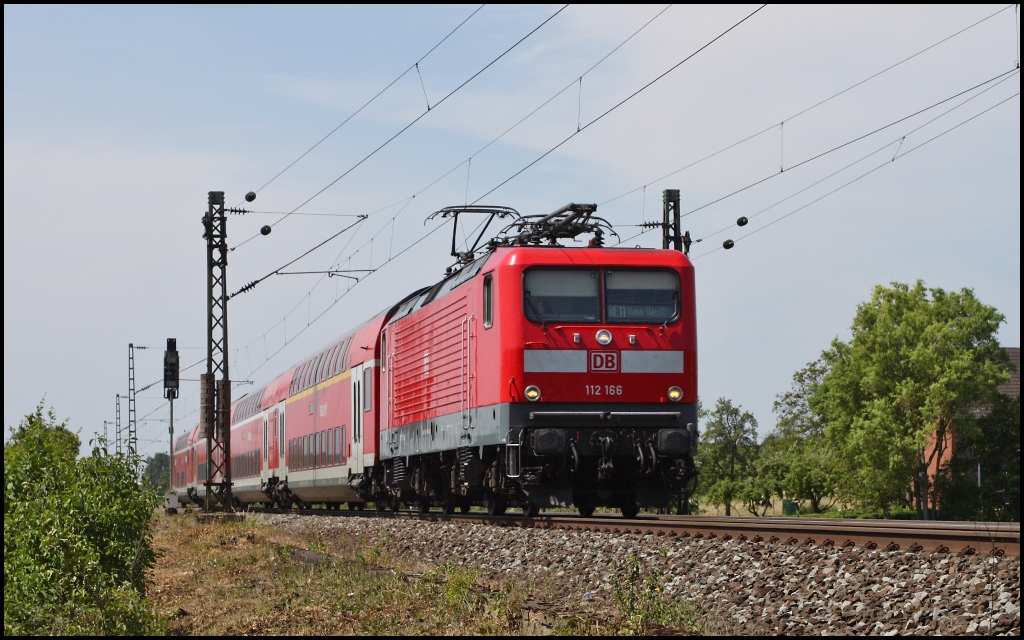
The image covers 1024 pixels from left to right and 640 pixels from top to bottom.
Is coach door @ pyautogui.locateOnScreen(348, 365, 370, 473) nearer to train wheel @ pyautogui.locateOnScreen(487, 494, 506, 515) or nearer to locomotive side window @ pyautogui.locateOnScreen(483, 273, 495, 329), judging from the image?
train wheel @ pyautogui.locateOnScreen(487, 494, 506, 515)

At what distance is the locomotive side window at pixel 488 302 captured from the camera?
54.4 ft

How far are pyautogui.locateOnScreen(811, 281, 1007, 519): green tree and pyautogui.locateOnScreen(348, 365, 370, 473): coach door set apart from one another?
1266 inches

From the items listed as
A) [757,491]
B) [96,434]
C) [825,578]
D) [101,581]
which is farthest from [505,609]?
[757,491]

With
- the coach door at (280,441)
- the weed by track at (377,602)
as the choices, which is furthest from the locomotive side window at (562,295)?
the coach door at (280,441)

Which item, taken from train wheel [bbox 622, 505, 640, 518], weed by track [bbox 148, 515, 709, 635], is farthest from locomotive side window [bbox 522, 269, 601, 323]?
weed by track [bbox 148, 515, 709, 635]

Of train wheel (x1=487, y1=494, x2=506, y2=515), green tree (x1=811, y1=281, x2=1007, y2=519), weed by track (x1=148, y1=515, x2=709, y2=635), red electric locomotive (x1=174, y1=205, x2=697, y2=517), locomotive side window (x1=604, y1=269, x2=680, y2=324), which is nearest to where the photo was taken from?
weed by track (x1=148, y1=515, x2=709, y2=635)

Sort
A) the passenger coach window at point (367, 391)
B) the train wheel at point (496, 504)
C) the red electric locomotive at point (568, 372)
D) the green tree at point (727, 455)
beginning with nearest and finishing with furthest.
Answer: the red electric locomotive at point (568, 372) < the train wheel at point (496, 504) < the passenger coach window at point (367, 391) < the green tree at point (727, 455)

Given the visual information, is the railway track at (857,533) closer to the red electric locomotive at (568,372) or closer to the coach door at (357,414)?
the red electric locomotive at (568,372)

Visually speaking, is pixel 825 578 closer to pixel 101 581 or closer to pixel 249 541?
pixel 101 581

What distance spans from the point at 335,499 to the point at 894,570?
66.9ft

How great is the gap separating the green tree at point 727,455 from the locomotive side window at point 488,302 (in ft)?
148

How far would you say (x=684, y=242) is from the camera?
93.9 feet

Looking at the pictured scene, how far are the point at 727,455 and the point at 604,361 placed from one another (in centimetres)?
5572

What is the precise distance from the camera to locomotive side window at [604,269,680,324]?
16.5m
